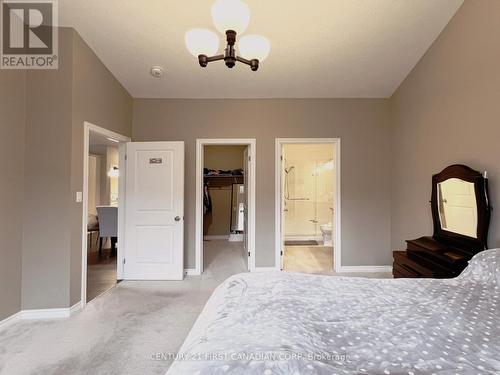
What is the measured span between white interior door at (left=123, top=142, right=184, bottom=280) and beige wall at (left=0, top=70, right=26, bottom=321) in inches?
47.5

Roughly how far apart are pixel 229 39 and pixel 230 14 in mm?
149

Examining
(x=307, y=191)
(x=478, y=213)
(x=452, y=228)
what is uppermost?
(x=307, y=191)

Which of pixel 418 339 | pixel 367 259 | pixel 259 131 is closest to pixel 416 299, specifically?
pixel 418 339

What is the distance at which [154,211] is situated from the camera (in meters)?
3.57

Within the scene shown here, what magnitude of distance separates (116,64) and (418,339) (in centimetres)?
376

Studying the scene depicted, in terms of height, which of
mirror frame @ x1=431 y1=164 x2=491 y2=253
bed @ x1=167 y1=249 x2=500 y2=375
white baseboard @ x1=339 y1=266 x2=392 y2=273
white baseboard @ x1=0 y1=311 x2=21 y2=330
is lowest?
white baseboard @ x1=0 y1=311 x2=21 y2=330

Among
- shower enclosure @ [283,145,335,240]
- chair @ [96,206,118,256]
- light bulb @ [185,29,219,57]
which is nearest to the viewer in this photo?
light bulb @ [185,29,219,57]

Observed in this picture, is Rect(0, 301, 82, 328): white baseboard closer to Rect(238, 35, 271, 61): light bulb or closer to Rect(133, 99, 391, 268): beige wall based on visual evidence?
Rect(133, 99, 391, 268): beige wall

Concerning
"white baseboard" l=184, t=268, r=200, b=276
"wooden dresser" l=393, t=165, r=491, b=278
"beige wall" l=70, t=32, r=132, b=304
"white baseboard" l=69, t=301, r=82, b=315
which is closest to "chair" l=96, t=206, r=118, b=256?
"white baseboard" l=184, t=268, r=200, b=276

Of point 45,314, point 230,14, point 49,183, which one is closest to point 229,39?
point 230,14

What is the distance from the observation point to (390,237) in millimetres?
3830

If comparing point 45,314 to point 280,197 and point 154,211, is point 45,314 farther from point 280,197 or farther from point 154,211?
point 280,197

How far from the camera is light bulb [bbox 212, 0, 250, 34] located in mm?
1496

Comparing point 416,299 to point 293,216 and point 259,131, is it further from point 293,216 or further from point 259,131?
point 293,216
